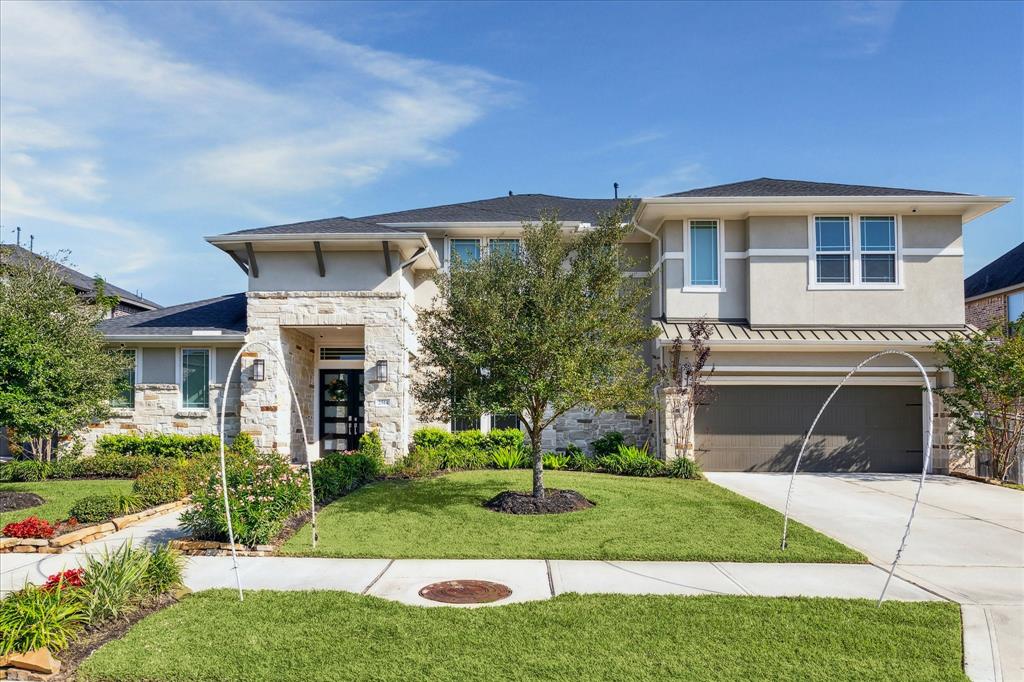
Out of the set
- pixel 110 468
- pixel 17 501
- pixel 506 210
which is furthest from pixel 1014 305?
pixel 17 501

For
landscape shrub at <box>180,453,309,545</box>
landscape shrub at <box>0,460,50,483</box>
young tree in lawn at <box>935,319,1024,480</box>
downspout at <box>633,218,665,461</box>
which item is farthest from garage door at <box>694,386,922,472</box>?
landscape shrub at <box>0,460,50,483</box>

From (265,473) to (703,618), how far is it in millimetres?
5615

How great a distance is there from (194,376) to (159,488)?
5917 millimetres

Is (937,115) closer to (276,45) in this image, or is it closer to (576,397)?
(576,397)

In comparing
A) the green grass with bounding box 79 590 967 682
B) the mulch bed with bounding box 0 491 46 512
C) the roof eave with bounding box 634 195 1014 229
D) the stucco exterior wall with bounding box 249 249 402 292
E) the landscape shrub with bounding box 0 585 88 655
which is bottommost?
the mulch bed with bounding box 0 491 46 512

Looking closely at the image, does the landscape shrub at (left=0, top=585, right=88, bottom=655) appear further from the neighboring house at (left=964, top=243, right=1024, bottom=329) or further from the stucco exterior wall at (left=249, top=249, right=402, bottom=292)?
the neighboring house at (left=964, top=243, right=1024, bottom=329)

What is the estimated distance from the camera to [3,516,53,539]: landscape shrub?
8.11m

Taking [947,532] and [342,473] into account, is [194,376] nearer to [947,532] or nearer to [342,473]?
[342,473]

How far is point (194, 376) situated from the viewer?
16.0m

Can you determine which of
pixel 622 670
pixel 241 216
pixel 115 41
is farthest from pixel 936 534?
pixel 241 216

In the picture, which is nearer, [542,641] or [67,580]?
[542,641]

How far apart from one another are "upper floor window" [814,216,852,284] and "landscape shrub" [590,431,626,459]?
6.10 meters

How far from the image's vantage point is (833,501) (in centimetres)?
1119

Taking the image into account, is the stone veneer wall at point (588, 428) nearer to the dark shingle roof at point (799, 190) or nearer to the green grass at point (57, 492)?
the dark shingle roof at point (799, 190)
